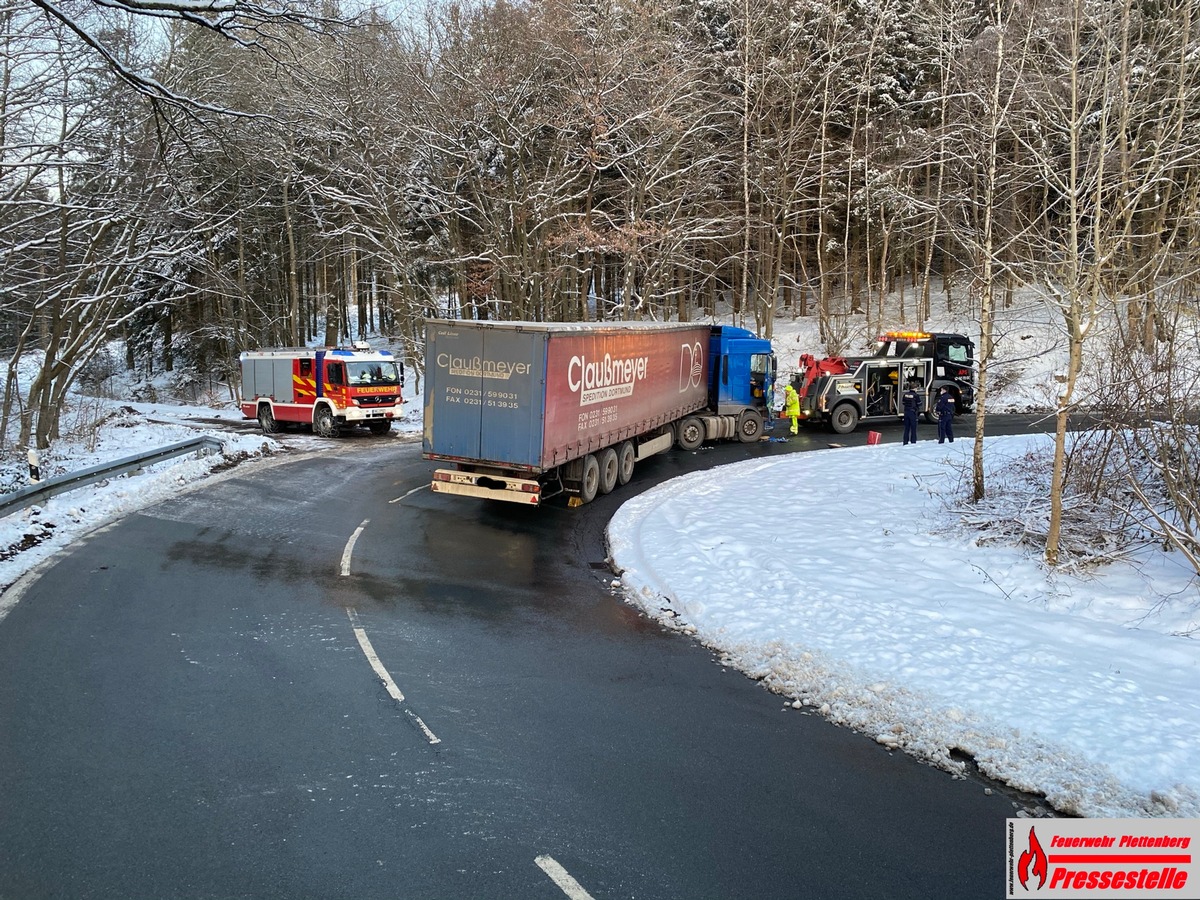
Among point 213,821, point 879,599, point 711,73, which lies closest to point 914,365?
point 711,73

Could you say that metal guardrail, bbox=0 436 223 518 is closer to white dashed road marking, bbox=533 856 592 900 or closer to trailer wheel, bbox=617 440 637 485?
trailer wheel, bbox=617 440 637 485

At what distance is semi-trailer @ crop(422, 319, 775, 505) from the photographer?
13742 millimetres

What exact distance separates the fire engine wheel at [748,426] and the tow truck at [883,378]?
241 cm

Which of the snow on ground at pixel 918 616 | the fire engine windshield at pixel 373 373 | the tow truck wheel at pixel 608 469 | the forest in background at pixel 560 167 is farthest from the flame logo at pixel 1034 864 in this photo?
the fire engine windshield at pixel 373 373

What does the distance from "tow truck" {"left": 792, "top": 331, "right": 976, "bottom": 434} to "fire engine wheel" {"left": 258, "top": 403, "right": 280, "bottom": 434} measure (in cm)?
1778

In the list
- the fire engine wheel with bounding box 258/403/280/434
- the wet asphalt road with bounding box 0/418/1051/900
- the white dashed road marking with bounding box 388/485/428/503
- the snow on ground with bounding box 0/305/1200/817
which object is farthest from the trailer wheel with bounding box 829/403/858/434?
the fire engine wheel with bounding box 258/403/280/434

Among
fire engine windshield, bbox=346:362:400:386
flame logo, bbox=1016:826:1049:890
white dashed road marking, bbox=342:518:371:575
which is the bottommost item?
flame logo, bbox=1016:826:1049:890

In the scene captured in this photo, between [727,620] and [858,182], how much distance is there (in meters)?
32.6

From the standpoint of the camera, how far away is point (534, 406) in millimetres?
13688

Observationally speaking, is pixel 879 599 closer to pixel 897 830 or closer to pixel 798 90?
pixel 897 830

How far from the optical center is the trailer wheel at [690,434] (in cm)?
2295

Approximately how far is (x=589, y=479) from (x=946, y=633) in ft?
28.5

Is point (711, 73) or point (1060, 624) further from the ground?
point (711, 73)

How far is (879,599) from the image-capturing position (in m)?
9.37
